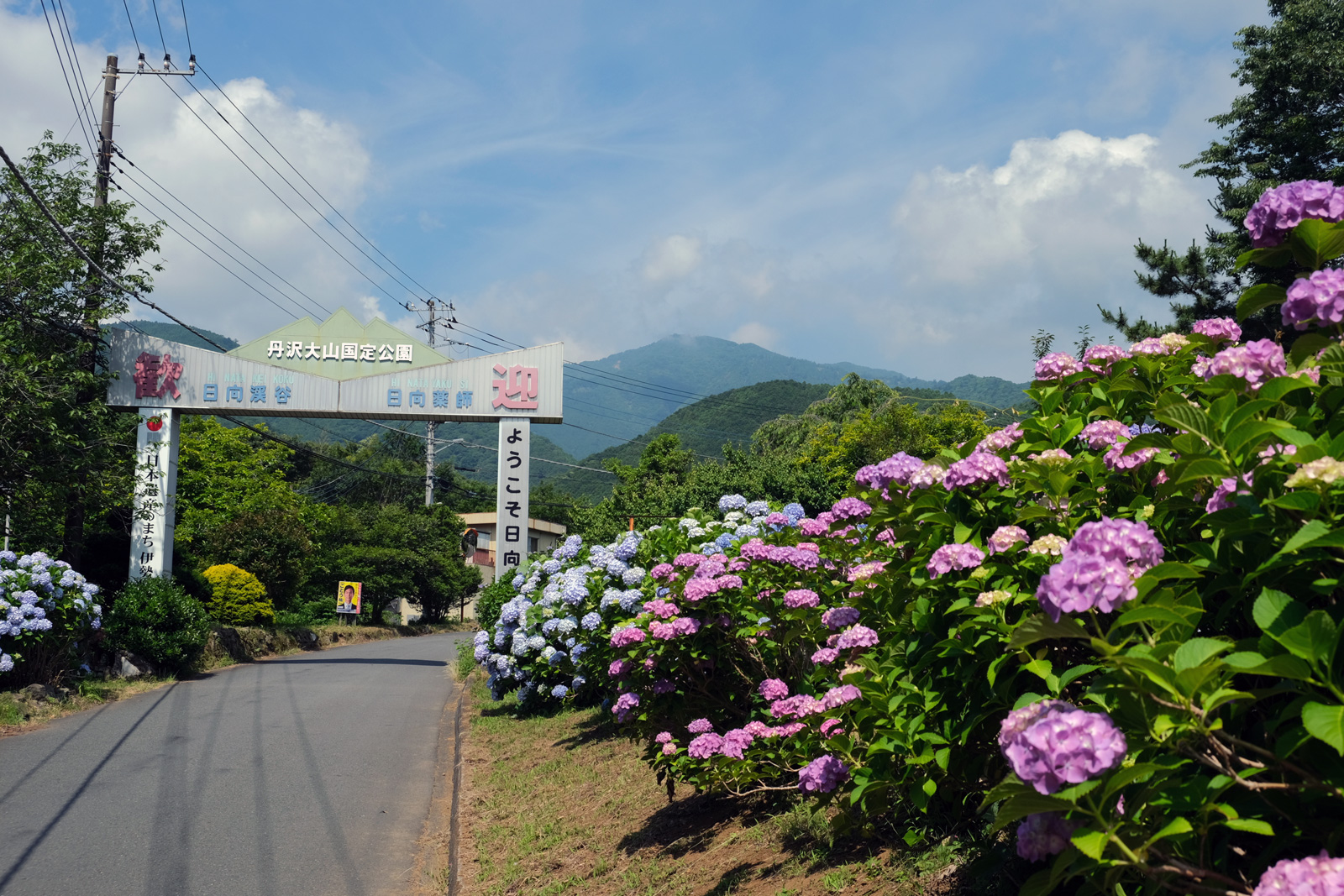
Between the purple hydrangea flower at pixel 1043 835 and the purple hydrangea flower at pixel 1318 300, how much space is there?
1337 millimetres

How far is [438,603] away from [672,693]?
146ft

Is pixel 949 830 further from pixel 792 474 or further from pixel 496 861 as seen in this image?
pixel 792 474

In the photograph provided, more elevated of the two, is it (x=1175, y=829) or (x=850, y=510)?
(x=850, y=510)

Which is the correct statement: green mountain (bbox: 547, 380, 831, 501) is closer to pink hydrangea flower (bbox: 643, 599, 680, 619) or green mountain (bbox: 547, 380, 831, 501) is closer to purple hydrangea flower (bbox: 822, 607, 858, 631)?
pink hydrangea flower (bbox: 643, 599, 680, 619)

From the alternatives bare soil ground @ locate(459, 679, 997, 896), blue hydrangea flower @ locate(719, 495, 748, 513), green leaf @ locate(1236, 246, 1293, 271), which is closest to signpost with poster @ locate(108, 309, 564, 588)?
bare soil ground @ locate(459, 679, 997, 896)

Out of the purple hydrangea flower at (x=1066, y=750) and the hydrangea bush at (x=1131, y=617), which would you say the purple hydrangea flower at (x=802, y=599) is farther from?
the purple hydrangea flower at (x=1066, y=750)

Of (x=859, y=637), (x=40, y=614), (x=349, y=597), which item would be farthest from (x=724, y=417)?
(x=859, y=637)

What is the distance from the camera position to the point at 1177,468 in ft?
7.52

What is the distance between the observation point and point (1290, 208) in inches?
95.3

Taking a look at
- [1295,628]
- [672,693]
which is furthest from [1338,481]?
[672,693]

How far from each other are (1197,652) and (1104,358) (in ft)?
6.24

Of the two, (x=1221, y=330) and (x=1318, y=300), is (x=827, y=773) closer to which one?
(x=1221, y=330)

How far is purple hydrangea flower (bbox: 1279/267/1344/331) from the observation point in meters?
2.23

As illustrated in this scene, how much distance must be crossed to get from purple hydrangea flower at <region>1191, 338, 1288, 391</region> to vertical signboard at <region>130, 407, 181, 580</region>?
21.3 metres
